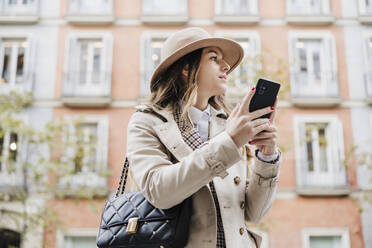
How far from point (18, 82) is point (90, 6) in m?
2.51

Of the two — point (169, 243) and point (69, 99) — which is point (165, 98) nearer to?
point (169, 243)

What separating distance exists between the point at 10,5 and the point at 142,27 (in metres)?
3.26

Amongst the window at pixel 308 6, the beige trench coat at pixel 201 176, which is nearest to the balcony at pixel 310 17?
the window at pixel 308 6

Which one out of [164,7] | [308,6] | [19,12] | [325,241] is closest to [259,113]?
[325,241]

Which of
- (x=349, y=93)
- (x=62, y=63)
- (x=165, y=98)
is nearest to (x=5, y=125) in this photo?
(x=62, y=63)

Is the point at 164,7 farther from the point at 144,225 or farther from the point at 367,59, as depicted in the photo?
the point at 144,225

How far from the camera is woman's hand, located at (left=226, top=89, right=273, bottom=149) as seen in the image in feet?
4.19

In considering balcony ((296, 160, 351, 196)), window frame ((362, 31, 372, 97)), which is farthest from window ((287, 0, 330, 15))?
balcony ((296, 160, 351, 196))

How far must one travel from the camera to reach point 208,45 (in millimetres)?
1716

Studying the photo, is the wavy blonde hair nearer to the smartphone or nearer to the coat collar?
the coat collar

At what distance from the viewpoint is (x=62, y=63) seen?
402 inches

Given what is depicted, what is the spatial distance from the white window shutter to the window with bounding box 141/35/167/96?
8.45 feet

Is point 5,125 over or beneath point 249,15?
beneath

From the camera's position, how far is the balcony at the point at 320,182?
927 cm
